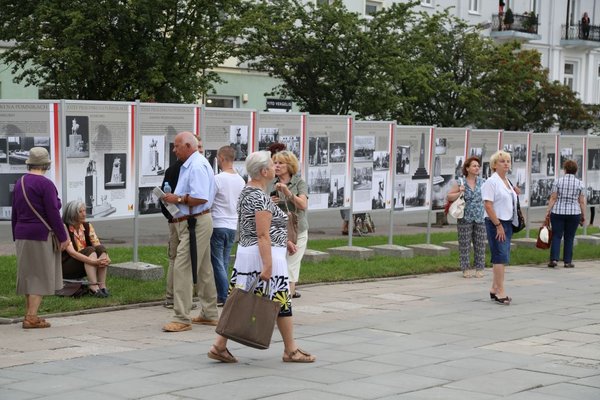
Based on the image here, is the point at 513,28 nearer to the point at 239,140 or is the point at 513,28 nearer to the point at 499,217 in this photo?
the point at 239,140

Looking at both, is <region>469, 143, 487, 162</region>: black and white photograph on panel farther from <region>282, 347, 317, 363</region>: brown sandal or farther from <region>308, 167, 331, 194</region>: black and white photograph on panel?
<region>282, 347, 317, 363</region>: brown sandal

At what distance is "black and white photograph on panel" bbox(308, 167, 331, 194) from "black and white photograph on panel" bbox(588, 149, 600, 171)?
8.08 meters

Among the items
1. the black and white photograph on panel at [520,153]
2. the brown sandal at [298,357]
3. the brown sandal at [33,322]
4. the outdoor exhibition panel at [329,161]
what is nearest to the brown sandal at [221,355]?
the brown sandal at [298,357]

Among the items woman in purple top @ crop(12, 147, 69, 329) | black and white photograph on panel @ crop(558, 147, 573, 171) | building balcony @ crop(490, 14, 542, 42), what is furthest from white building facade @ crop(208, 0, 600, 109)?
woman in purple top @ crop(12, 147, 69, 329)

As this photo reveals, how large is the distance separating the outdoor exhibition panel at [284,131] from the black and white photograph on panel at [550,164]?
23.1 feet

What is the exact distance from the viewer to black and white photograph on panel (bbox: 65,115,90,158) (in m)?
13.3

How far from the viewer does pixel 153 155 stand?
14266 mm

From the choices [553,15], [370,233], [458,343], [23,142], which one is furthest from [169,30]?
[553,15]

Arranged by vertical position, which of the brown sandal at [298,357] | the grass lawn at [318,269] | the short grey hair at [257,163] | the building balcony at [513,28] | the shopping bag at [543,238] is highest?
the building balcony at [513,28]

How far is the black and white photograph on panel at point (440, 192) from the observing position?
19.5m

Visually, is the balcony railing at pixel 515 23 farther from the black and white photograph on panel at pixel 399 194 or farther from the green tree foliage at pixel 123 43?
the black and white photograph on panel at pixel 399 194

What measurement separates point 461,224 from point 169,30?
10308 mm

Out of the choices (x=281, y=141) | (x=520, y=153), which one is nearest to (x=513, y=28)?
(x=520, y=153)

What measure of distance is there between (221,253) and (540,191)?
11325mm
